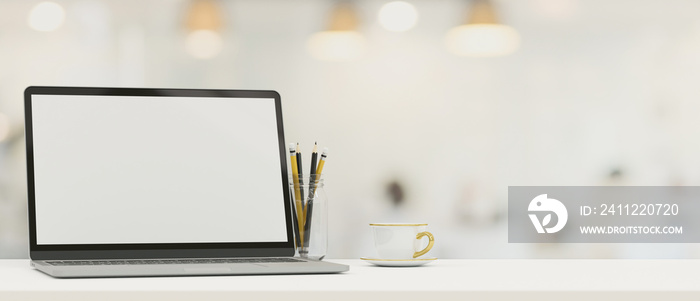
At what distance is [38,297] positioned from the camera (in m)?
0.93

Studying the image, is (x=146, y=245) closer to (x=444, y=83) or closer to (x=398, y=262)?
(x=398, y=262)

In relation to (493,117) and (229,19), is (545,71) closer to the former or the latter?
(493,117)

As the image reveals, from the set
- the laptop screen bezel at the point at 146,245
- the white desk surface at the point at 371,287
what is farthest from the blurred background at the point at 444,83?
the white desk surface at the point at 371,287

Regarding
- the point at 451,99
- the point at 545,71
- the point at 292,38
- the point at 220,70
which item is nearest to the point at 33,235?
the point at 220,70

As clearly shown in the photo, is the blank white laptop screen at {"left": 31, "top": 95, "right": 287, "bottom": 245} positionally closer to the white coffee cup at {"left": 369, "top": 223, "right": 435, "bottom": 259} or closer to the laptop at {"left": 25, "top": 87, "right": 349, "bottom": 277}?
the laptop at {"left": 25, "top": 87, "right": 349, "bottom": 277}

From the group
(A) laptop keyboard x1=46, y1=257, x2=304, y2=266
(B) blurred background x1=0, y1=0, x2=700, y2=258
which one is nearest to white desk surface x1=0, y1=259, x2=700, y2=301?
(A) laptop keyboard x1=46, y1=257, x2=304, y2=266

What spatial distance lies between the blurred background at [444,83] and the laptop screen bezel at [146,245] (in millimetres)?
81

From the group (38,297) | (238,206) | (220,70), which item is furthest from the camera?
(220,70)

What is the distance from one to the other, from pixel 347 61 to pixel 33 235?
0.64 metres

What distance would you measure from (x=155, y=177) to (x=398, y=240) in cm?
42

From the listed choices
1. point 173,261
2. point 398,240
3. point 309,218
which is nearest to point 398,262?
point 398,240

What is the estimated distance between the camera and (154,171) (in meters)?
1.40

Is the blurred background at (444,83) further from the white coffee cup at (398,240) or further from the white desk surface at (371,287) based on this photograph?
the white desk surface at (371,287)

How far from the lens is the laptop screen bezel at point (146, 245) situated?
4.35ft
